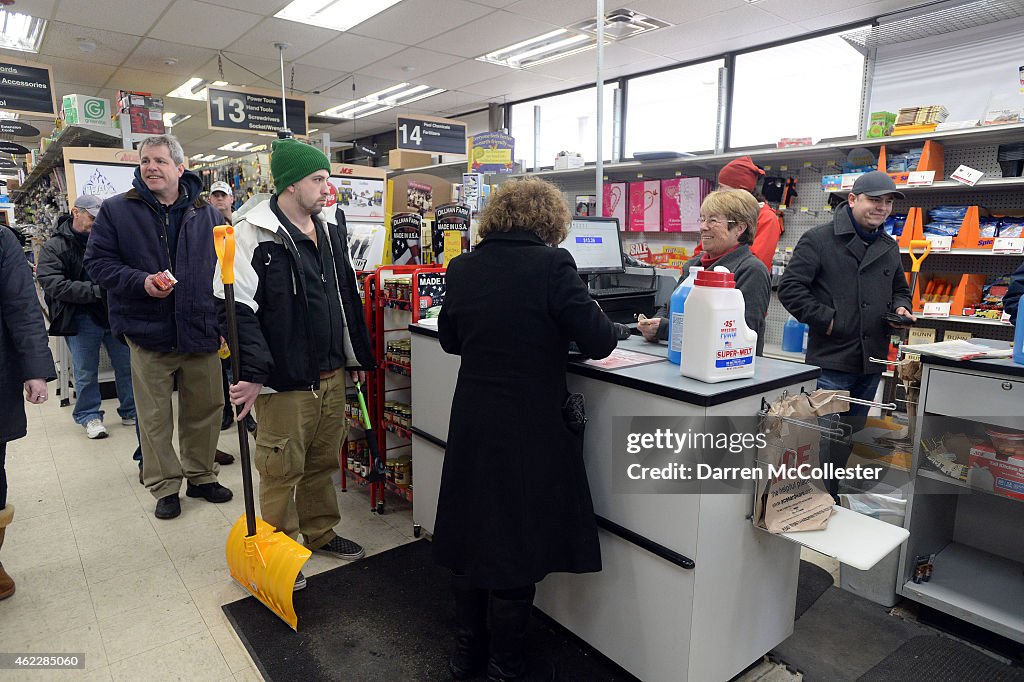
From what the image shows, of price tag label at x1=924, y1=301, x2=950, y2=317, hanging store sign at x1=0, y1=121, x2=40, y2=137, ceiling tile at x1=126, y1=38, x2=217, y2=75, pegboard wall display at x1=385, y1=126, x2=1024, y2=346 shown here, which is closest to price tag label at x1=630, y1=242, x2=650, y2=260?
pegboard wall display at x1=385, y1=126, x2=1024, y2=346

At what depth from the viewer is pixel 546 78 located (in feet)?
25.4

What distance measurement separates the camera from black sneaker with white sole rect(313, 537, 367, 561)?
286 centimetres

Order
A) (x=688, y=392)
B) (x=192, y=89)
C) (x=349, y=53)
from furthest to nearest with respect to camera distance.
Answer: (x=192, y=89) → (x=349, y=53) → (x=688, y=392)

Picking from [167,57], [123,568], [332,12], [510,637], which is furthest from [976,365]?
[167,57]

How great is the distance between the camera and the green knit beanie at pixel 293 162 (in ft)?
7.80

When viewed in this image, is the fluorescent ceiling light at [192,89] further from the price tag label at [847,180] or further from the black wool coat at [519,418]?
the black wool coat at [519,418]

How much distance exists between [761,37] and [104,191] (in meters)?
5.93

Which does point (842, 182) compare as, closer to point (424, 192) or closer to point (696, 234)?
point (696, 234)

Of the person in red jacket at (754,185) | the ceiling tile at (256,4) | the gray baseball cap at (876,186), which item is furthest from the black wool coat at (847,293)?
the ceiling tile at (256,4)

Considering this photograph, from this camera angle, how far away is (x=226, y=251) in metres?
2.19

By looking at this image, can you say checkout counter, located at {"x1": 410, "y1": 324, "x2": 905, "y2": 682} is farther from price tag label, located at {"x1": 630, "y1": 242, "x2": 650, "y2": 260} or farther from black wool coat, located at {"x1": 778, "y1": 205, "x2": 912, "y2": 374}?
price tag label, located at {"x1": 630, "y1": 242, "x2": 650, "y2": 260}

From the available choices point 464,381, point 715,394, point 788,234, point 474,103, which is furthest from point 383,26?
point 715,394

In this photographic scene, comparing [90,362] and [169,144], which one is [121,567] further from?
[90,362]

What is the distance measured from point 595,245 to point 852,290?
1.23 meters
